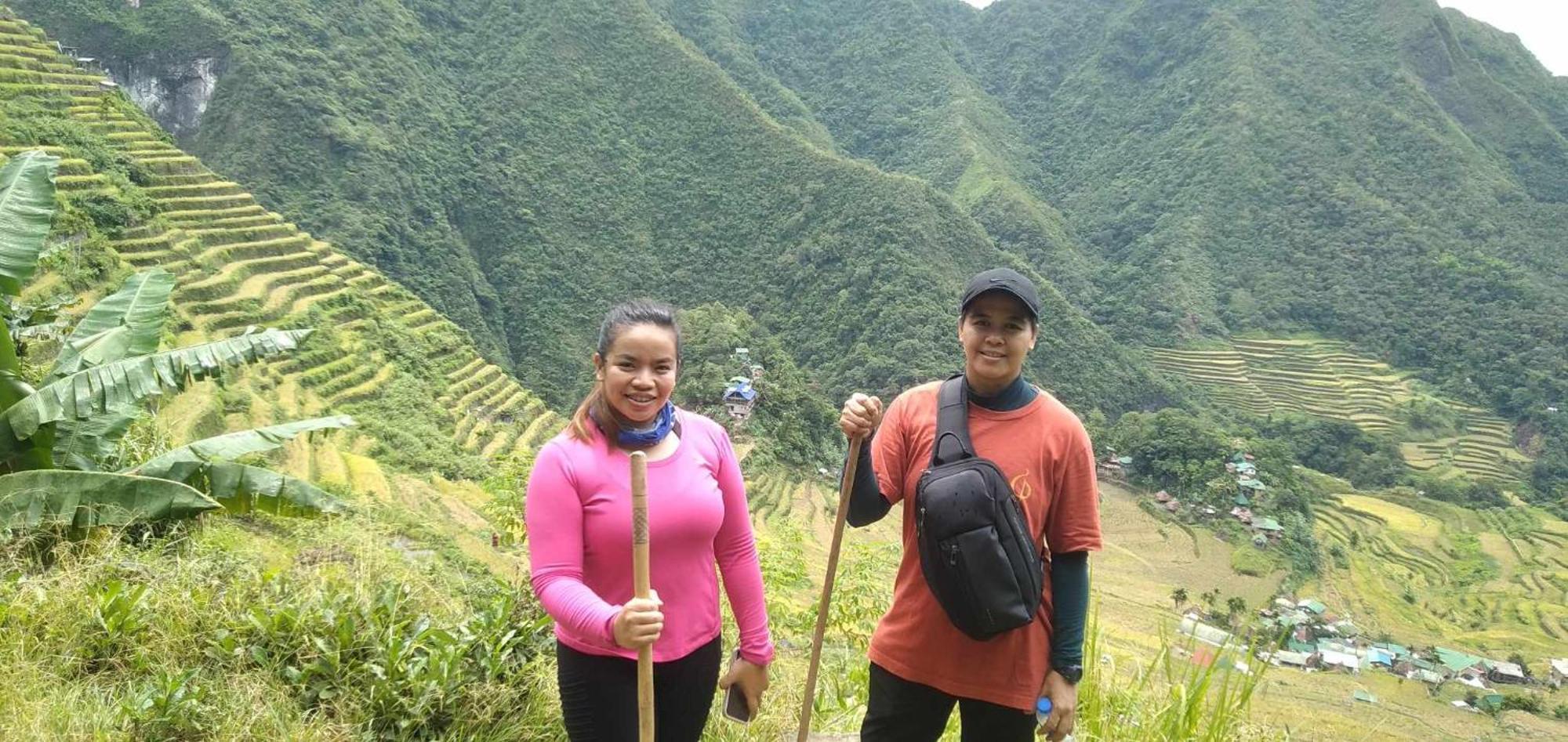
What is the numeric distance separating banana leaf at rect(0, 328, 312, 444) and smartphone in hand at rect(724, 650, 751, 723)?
9.95 ft

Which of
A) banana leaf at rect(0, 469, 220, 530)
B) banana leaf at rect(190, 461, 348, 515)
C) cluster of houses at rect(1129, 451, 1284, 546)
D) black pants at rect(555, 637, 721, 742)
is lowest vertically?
cluster of houses at rect(1129, 451, 1284, 546)

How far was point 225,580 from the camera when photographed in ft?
8.46

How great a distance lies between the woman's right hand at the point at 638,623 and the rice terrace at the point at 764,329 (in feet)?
0.11

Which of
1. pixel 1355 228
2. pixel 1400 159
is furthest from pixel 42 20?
pixel 1400 159

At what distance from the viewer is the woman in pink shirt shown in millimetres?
1380

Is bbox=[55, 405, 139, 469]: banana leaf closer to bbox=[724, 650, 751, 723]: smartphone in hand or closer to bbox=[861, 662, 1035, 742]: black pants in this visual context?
bbox=[724, 650, 751, 723]: smartphone in hand

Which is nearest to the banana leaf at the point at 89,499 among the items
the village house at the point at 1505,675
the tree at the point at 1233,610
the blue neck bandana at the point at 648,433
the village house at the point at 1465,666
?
the blue neck bandana at the point at 648,433

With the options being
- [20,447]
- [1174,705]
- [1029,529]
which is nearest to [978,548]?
[1029,529]

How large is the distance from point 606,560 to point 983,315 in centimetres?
89

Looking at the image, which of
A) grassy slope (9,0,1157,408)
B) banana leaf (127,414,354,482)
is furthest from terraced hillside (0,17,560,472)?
grassy slope (9,0,1157,408)

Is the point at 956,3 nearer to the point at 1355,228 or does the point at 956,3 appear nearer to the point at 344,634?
the point at 1355,228

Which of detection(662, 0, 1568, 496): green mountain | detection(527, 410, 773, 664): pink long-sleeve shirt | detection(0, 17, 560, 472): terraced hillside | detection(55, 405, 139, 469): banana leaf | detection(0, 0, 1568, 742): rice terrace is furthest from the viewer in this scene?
detection(662, 0, 1568, 496): green mountain

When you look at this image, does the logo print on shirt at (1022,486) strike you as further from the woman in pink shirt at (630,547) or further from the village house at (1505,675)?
the village house at (1505,675)

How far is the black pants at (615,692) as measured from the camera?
1.49 m
